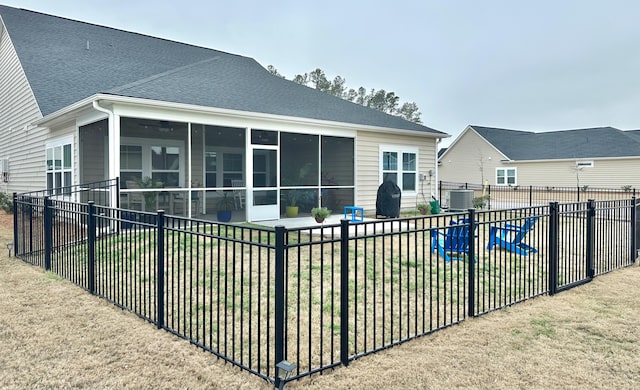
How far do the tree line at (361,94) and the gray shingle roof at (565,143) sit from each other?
1969cm

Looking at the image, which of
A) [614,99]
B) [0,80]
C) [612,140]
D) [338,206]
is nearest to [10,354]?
[338,206]

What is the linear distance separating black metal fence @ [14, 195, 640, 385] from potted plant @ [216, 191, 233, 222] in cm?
377

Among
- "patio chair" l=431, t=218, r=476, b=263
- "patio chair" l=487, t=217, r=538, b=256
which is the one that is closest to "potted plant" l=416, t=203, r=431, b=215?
"patio chair" l=487, t=217, r=538, b=256

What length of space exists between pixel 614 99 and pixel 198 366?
36568 millimetres

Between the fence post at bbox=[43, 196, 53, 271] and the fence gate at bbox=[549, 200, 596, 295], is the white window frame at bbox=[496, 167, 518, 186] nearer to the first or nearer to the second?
the fence gate at bbox=[549, 200, 596, 295]

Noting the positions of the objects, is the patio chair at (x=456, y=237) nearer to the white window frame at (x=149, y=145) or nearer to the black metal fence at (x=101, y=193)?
the black metal fence at (x=101, y=193)

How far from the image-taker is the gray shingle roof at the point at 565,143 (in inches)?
911

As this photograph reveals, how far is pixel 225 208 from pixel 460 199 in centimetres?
932

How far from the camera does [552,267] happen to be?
16.5ft

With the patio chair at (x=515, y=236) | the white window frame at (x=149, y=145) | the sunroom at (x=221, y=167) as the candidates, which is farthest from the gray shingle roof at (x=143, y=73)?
the patio chair at (x=515, y=236)

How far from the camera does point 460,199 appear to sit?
1558 cm

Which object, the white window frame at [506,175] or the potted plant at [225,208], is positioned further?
the white window frame at [506,175]

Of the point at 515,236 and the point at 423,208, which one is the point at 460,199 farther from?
the point at 515,236

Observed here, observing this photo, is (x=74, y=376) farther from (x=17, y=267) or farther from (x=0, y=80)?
(x=0, y=80)
